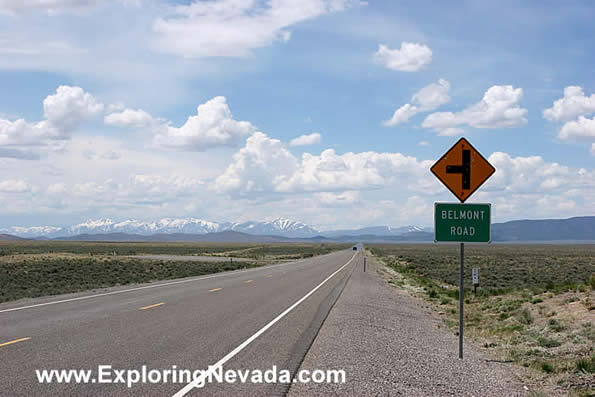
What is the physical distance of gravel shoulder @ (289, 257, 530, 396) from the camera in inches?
302

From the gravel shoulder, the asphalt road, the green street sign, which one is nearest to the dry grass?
the gravel shoulder

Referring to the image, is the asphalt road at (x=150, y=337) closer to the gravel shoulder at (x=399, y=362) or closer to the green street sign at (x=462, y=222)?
the gravel shoulder at (x=399, y=362)

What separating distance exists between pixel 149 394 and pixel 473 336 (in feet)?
29.8

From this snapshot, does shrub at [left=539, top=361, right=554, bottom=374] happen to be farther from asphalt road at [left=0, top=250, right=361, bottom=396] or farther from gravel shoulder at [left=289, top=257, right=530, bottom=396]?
asphalt road at [left=0, top=250, right=361, bottom=396]

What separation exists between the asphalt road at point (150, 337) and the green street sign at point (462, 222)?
3194mm

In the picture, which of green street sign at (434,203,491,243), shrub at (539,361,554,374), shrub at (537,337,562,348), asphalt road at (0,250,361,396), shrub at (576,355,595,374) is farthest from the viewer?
shrub at (537,337,562,348)

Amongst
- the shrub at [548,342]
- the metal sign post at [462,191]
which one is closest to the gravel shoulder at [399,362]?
the metal sign post at [462,191]

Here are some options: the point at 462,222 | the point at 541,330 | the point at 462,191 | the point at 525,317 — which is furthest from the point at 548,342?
the point at 462,191

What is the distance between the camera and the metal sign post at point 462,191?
395 inches

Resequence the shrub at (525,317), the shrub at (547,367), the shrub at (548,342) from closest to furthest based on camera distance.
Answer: the shrub at (547,367) < the shrub at (548,342) < the shrub at (525,317)

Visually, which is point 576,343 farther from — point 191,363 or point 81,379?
point 81,379

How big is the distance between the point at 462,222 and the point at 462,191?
536 millimetres

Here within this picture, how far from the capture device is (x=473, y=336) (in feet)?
45.2

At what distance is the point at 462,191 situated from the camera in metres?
10.1
